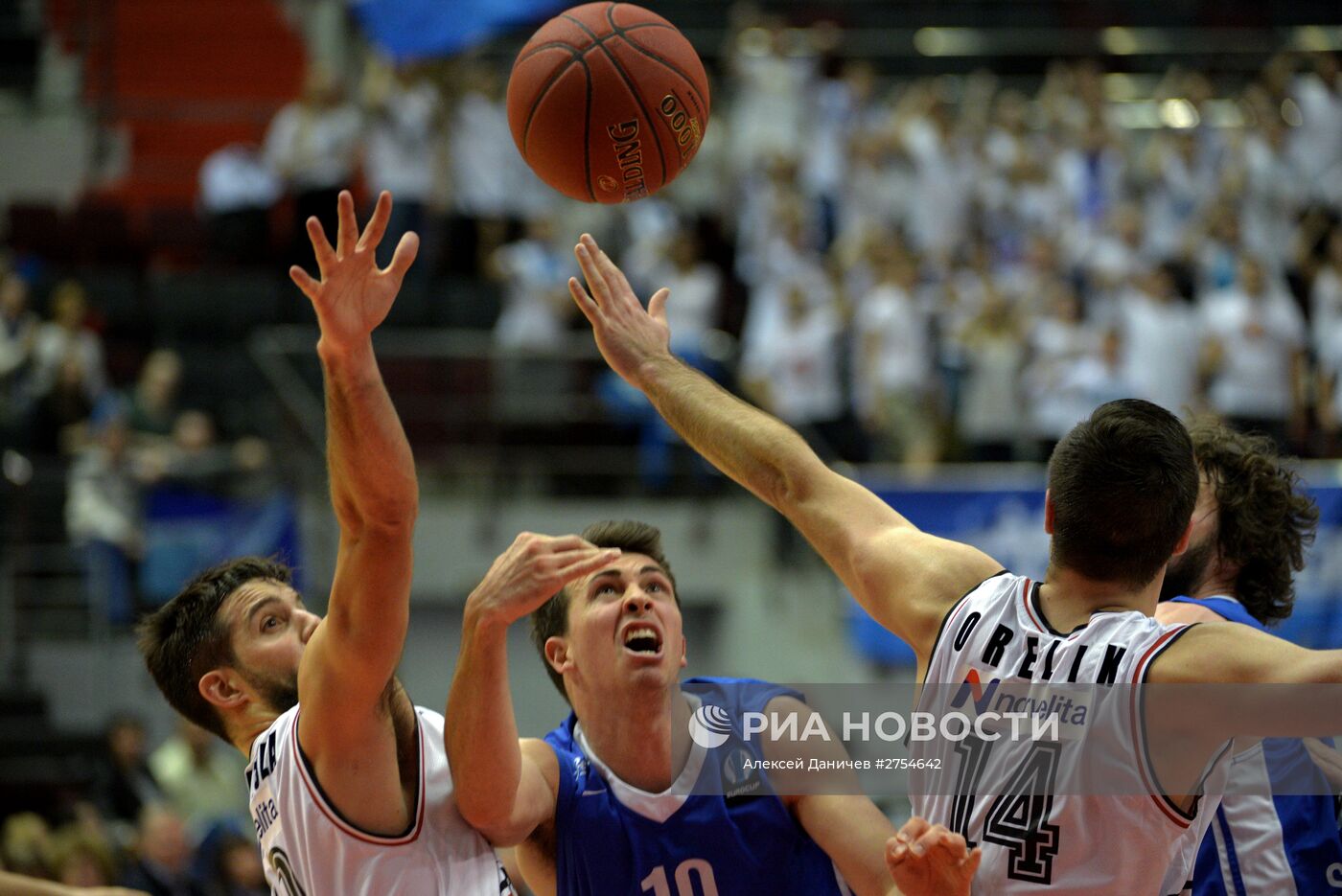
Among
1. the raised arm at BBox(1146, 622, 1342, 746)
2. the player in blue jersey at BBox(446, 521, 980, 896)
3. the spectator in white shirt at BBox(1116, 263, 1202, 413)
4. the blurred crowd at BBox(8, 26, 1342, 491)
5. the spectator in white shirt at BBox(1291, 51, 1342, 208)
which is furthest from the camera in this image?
the spectator in white shirt at BBox(1291, 51, 1342, 208)

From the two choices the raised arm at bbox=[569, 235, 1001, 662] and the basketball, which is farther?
the basketball

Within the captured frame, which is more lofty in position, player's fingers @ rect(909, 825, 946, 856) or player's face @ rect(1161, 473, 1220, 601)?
player's face @ rect(1161, 473, 1220, 601)

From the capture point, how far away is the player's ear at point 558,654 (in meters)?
4.41

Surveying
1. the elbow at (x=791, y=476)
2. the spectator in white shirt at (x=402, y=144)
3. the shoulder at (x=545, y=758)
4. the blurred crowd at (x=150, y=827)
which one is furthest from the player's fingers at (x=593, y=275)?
the spectator in white shirt at (x=402, y=144)

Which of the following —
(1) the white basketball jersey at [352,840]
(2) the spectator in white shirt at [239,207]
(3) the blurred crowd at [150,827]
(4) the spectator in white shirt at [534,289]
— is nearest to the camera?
(1) the white basketball jersey at [352,840]

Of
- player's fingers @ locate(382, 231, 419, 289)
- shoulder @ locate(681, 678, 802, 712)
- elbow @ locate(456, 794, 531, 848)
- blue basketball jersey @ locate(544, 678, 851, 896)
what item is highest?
player's fingers @ locate(382, 231, 419, 289)

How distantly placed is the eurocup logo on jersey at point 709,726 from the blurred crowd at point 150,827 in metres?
4.52

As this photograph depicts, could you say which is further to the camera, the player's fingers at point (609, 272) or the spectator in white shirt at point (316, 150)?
the spectator in white shirt at point (316, 150)

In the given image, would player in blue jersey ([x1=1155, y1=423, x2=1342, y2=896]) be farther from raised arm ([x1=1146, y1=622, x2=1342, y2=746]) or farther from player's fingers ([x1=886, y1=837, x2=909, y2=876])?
player's fingers ([x1=886, y1=837, x2=909, y2=876])

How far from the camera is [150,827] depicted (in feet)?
29.7

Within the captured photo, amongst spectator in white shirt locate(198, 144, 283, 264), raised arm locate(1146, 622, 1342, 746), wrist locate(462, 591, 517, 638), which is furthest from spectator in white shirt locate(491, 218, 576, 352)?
raised arm locate(1146, 622, 1342, 746)

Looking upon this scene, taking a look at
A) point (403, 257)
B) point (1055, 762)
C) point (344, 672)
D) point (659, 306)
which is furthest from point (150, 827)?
point (1055, 762)

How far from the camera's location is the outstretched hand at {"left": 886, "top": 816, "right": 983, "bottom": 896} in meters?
3.00

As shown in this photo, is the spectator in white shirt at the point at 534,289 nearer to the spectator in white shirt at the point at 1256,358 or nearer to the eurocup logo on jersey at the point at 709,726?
the spectator in white shirt at the point at 1256,358
